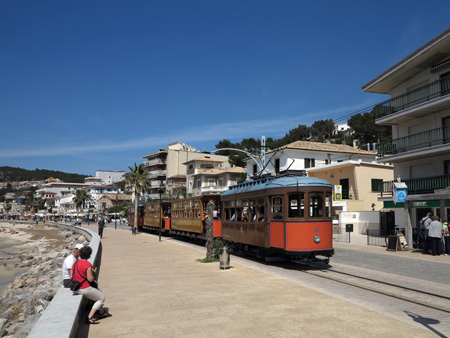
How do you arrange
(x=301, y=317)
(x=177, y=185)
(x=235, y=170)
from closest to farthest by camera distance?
(x=301, y=317) → (x=235, y=170) → (x=177, y=185)

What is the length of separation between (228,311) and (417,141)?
23.5 meters

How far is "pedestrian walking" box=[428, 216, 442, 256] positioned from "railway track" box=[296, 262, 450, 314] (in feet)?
16.5

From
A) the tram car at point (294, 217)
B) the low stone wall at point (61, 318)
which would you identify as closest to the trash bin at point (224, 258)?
the tram car at point (294, 217)

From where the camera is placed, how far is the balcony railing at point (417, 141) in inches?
954

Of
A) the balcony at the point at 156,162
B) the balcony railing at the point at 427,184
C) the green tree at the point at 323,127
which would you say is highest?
the green tree at the point at 323,127

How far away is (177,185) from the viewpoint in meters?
75.5

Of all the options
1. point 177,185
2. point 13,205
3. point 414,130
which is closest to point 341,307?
point 414,130

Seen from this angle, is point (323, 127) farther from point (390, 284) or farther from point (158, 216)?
point (390, 284)

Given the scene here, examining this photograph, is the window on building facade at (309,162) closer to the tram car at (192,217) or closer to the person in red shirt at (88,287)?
the tram car at (192,217)

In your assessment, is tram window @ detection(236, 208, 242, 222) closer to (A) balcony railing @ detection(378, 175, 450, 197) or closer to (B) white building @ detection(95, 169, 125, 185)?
(A) balcony railing @ detection(378, 175, 450, 197)

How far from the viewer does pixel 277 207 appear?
1352 cm

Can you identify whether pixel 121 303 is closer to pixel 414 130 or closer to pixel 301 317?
pixel 301 317

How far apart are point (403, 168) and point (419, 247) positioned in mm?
10463

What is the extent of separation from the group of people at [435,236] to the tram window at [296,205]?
23.4 ft
